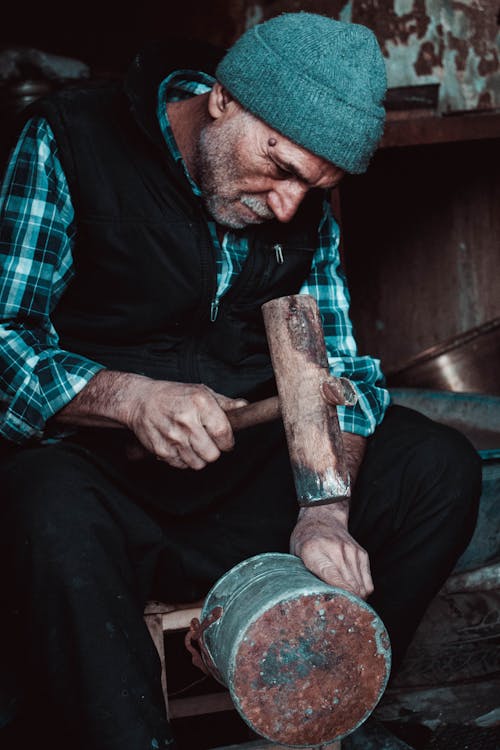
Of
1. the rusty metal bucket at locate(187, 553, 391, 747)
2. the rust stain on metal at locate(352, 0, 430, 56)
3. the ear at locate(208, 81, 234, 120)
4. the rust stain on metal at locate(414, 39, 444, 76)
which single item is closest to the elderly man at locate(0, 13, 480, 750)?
the ear at locate(208, 81, 234, 120)

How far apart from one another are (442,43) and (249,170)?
2.50m

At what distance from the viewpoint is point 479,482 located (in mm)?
2311

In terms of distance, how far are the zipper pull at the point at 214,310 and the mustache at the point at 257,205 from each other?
255mm

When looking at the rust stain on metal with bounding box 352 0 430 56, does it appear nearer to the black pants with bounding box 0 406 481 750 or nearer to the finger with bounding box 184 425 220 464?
the black pants with bounding box 0 406 481 750

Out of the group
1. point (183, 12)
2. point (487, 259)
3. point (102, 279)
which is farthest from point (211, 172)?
point (487, 259)

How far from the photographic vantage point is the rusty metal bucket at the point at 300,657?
1672 millimetres

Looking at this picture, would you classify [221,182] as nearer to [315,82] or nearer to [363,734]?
[315,82]

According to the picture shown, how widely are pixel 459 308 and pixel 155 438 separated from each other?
10.9 ft

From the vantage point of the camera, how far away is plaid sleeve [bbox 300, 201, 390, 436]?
2.44 metres

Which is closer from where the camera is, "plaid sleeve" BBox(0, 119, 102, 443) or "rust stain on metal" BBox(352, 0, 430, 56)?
"plaid sleeve" BBox(0, 119, 102, 443)

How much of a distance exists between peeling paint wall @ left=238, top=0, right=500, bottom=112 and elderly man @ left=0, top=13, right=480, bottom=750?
78.1 inches

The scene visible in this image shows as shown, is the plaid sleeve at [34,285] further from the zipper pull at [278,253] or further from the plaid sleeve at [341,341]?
the plaid sleeve at [341,341]

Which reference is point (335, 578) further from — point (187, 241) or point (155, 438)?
point (187, 241)

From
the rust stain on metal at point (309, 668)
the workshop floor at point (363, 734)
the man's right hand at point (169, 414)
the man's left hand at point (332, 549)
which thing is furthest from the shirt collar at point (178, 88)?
the workshop floor at point (363, 734)
